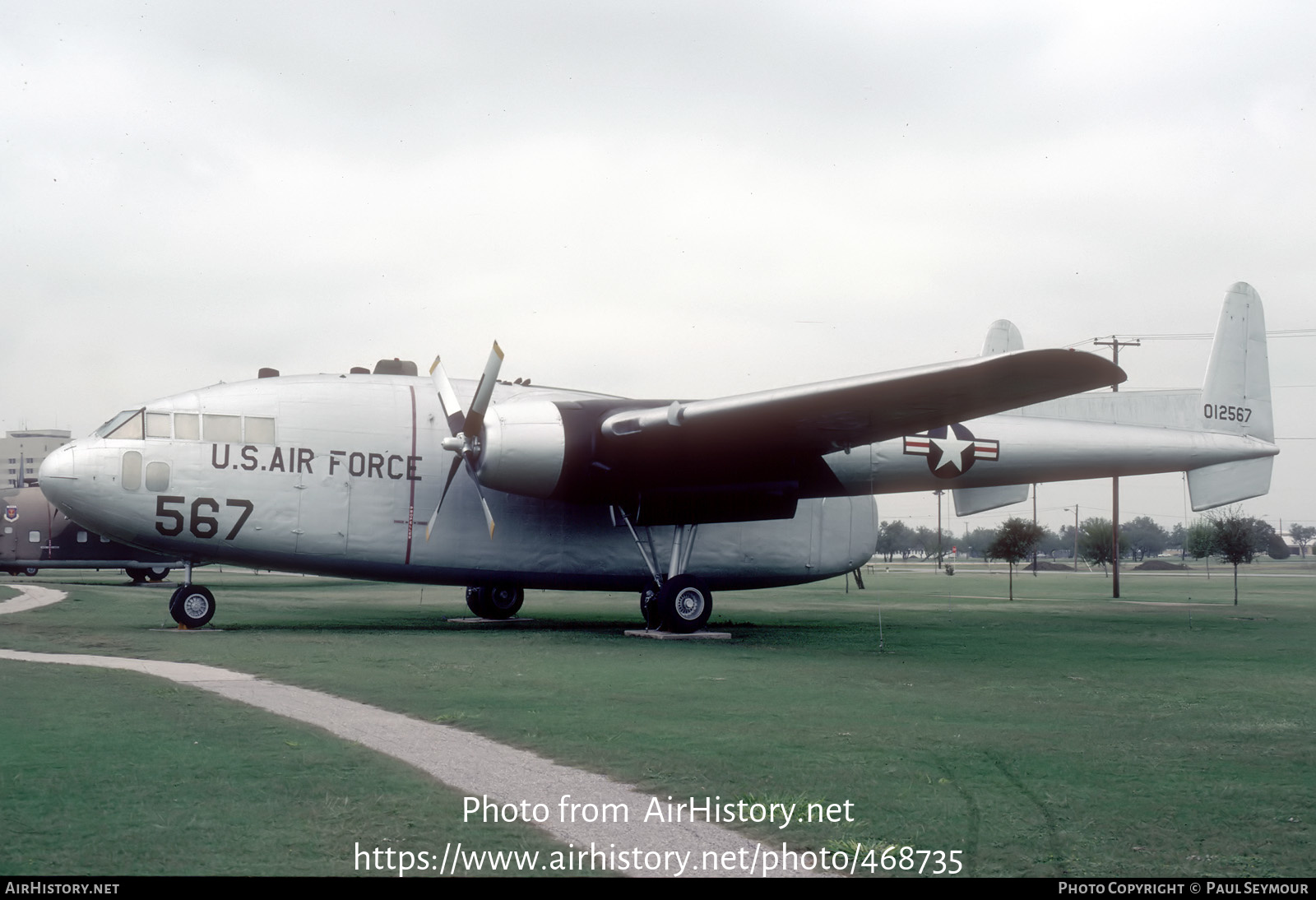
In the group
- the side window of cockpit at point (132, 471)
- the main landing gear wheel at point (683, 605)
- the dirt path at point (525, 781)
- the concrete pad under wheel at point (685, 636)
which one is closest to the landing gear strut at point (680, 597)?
the main landing gear wheel at point (683, 605)

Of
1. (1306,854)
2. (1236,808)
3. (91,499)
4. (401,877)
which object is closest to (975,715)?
(1236,808)

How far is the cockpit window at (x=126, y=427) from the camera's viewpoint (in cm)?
1817

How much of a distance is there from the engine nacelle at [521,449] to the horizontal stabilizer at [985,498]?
33.0 ft

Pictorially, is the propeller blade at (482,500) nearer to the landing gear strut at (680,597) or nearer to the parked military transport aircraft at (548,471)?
the parked military transport aircraft at (548,471)

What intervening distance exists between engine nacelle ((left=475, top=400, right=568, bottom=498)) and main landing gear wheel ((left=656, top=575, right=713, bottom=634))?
10.6ft

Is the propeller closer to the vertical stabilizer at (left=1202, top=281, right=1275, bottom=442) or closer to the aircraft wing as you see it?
the aircraft wing

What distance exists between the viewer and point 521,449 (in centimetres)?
1764

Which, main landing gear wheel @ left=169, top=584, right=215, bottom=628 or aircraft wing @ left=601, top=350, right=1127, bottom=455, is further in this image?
main landing gear wheel @ left=169, top=584, right=215, bottom=628

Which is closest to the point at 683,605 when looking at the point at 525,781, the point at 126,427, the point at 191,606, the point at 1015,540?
the point at 191,606

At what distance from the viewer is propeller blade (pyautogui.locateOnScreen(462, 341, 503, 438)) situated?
58.3 ft

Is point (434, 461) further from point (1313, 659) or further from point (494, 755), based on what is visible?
point (1313, 659)

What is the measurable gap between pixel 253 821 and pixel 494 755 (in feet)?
7.69

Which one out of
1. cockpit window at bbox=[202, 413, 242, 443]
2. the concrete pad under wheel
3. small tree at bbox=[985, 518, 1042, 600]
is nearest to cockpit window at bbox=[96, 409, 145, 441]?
cockpit window at bbox=[202, 413, 242, 443]

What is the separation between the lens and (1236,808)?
6527 millimetres
